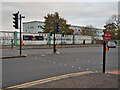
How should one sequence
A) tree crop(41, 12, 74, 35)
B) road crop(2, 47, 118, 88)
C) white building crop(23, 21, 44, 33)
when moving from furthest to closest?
white building crop(23, 21, 44, 33), tree crop(41, 12, 74, 35), road crop(2, 47, 118, 88)

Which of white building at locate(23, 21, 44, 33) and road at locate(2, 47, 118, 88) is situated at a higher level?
white building at locate(23, 21, 44, 33)

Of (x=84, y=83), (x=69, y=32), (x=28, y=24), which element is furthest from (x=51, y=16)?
(x=84, y=83)

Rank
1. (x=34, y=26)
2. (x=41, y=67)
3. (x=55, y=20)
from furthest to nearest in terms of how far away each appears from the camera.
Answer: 1. (x=34, y=26)
2. (x=55, y=20)
3. (x=41, y=67)

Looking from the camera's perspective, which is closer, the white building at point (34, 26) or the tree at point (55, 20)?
the tree at point (55, 20)

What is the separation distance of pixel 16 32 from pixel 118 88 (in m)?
35.7

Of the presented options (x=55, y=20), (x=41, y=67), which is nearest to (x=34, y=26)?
(x=55, y=20)

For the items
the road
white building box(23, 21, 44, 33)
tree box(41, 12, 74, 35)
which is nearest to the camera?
the road

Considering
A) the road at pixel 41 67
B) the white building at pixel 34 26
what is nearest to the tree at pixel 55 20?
the white building at pixel 34 26

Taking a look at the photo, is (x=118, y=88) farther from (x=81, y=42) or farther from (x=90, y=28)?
(x=90, y=28)

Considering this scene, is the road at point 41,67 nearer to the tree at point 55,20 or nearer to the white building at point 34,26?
Result: the tree at point 55,20

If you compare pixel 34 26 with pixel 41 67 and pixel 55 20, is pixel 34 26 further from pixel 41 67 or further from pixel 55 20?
pixel 41 67

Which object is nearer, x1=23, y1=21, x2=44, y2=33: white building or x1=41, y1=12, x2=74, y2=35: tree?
x1=41, y1=12, x2=74, y2=35: tree

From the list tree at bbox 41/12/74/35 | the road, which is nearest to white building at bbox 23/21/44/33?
tree at bbox 41/12/74/35

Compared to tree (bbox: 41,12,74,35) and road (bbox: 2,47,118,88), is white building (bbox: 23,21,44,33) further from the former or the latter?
road (bbox: 2,47,118,88)
